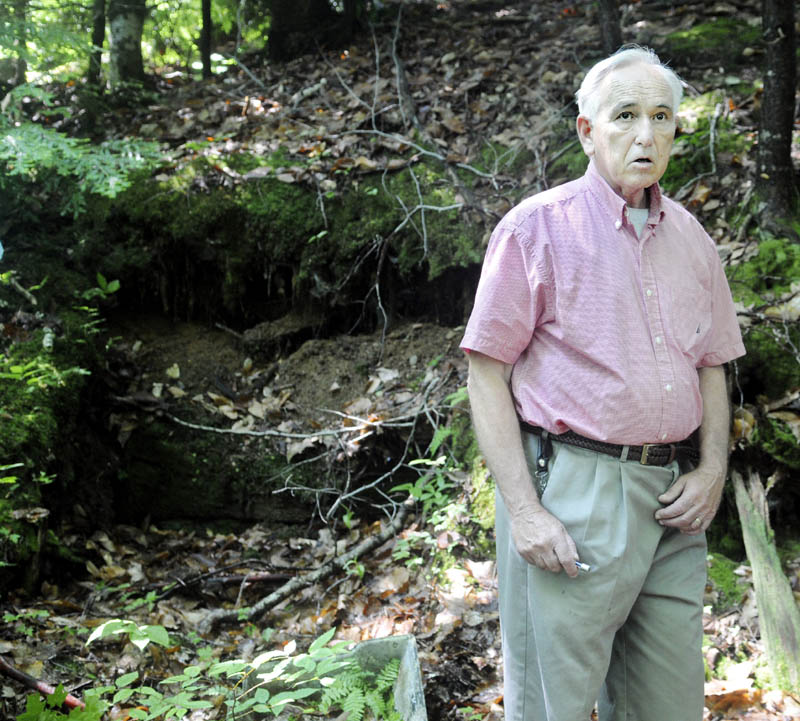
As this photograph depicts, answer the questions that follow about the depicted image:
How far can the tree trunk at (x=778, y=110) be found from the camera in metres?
4.28

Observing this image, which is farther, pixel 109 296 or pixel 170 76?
pixel 170 76

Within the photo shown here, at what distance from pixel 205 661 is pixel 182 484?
6.45 feet

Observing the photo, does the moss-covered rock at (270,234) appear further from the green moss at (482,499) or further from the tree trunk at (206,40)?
the tree trunk at (206,40)

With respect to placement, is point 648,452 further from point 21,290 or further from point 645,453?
point 21,290

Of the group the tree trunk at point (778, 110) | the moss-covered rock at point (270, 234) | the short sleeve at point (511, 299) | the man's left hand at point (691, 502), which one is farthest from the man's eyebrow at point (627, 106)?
the moss-covered rock at point (270, 234)

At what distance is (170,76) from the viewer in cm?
806

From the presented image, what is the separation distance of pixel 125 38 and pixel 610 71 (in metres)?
6.76

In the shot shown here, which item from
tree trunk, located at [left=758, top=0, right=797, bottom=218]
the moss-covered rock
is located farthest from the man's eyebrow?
the moss-covered rock

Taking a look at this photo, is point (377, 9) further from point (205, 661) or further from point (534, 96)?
point (205, 661)

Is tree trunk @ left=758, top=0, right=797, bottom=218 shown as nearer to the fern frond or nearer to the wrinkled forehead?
the wrinkled forehead

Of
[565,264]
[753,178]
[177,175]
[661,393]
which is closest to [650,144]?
[565,264]

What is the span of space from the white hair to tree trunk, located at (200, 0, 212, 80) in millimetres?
6835

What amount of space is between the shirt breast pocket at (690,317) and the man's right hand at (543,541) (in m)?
0.67

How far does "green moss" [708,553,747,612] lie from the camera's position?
11.6 ft
